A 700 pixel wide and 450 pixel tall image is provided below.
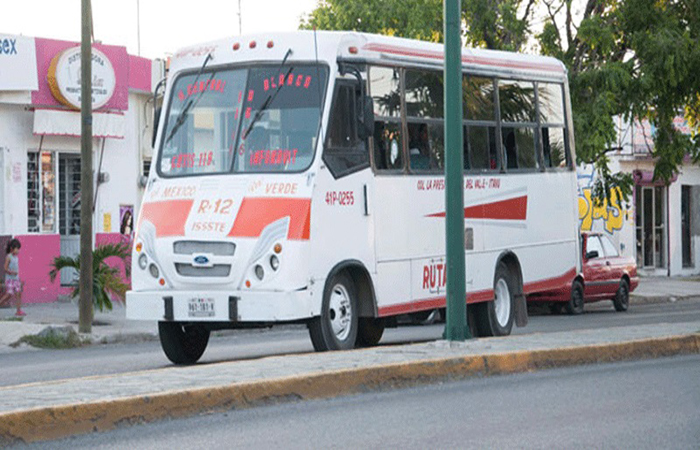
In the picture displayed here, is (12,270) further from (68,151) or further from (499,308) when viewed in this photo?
(499,308)

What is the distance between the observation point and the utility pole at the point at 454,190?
13672 mm

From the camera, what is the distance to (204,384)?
10.0 meters

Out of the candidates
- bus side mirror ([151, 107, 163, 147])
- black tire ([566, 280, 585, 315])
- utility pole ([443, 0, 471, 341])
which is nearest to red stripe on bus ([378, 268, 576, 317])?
utility pole ([443, 0, 471, 341])

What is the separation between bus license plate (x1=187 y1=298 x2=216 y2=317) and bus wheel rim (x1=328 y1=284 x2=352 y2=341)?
4.01 ft

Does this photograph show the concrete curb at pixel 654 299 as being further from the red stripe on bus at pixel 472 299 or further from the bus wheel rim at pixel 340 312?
the bus wheel rim at pixel 340 312

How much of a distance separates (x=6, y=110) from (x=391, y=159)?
14162 mm

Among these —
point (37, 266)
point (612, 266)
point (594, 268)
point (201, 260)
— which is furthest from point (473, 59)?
point (37, 266)

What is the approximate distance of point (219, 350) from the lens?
17438 millimetres

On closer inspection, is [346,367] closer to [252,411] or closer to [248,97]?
[252,411]

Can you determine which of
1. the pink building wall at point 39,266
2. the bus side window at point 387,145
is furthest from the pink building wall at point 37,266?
the bus side window at point 387,145

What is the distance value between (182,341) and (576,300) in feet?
44.9

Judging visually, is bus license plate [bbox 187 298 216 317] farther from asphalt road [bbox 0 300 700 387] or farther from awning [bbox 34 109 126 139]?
awning [bbox 34 109 126 139]

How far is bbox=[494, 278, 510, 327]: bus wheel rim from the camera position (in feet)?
58.0

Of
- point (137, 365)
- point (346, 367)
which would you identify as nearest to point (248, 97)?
point (137, 365)
